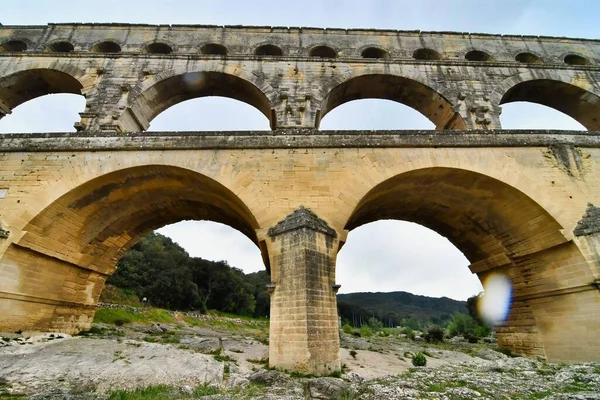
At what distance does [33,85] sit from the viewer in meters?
13.7

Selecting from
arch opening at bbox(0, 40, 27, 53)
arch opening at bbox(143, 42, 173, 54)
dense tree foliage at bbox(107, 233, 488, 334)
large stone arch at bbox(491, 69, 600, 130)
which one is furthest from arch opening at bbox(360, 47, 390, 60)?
dense tree foliage at bbox(107, 233, 488, 334)

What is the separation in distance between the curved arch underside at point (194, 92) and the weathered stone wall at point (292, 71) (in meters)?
Answer: 0.05

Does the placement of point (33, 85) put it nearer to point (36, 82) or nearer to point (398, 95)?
point (36, 82)

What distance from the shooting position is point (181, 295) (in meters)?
38.9

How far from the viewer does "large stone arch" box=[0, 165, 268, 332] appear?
25.5 feet

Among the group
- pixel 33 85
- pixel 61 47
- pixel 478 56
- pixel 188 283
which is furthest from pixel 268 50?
pixel 188 283

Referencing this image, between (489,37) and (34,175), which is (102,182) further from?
(489,37)

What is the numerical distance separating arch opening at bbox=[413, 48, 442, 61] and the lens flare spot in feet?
35.2

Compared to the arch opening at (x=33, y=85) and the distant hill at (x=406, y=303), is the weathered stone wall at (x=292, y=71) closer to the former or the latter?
the arch opening at (x=33, y=85)

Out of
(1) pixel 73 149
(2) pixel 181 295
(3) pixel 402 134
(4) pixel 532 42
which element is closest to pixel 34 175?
(1) pixel 73 149

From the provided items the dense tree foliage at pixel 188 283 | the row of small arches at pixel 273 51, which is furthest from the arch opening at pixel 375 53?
the dense tree foliage at pixel 188 283

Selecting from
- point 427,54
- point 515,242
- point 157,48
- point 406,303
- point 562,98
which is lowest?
point 515,242

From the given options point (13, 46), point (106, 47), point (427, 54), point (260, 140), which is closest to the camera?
point (260, 140)

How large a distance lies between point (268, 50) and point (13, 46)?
12.1m
